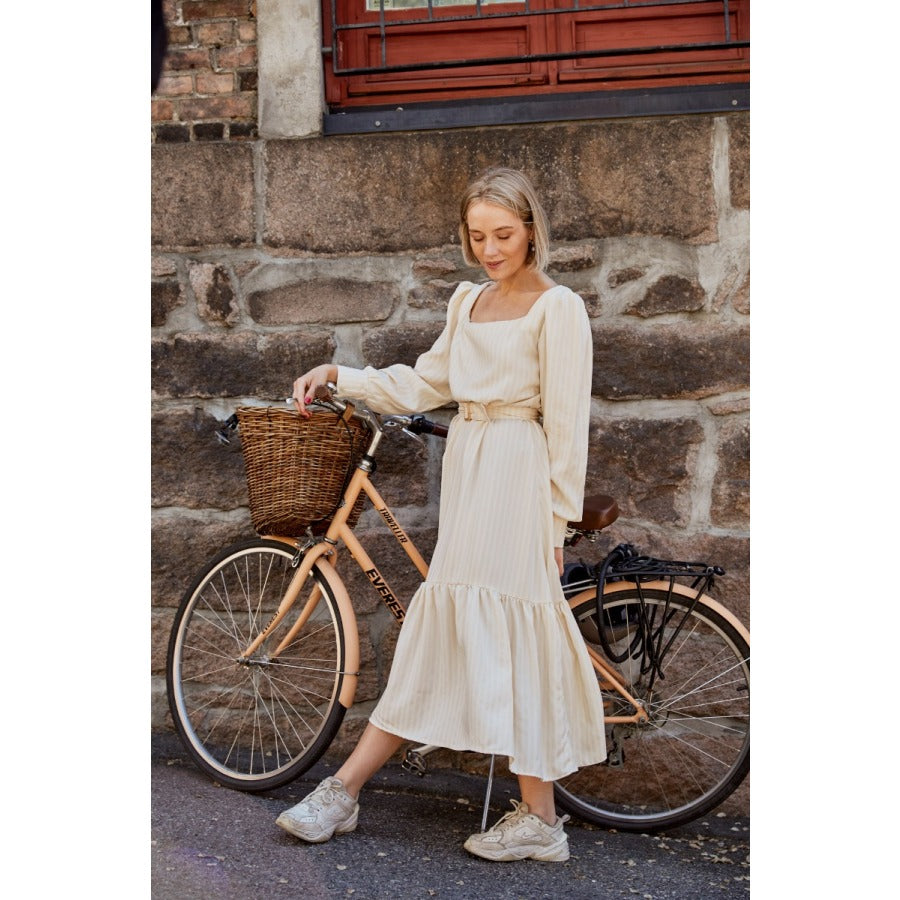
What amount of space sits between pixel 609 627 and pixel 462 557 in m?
0.59

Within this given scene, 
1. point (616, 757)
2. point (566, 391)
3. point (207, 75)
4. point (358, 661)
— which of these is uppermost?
point (207, 75)

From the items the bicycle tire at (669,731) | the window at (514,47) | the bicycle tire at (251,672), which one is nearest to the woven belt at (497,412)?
the bicycle tire at (669,731)

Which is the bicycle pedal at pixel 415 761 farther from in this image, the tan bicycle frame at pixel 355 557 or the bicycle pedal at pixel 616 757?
the bicycle pedal at pixel 616 757

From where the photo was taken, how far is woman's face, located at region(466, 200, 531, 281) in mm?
3229

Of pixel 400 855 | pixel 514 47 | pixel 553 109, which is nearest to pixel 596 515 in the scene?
pixel 400 855

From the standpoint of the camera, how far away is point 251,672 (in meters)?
3.92

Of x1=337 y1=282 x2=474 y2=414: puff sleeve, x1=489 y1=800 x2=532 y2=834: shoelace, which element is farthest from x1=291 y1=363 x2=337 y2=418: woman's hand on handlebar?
x1=489 y1=800 x2=532 y2=834: shoelace

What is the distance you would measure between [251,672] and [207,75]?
2174 millimetres

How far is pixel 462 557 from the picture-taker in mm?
3299

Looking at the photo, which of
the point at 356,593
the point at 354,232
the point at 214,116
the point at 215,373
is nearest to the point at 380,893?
the point at 356,593

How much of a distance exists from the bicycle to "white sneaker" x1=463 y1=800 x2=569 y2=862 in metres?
0.33

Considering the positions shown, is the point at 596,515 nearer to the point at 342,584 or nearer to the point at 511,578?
the point at 511,578

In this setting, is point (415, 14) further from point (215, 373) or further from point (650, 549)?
point (650, 549)

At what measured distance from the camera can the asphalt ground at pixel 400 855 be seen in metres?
3.07
